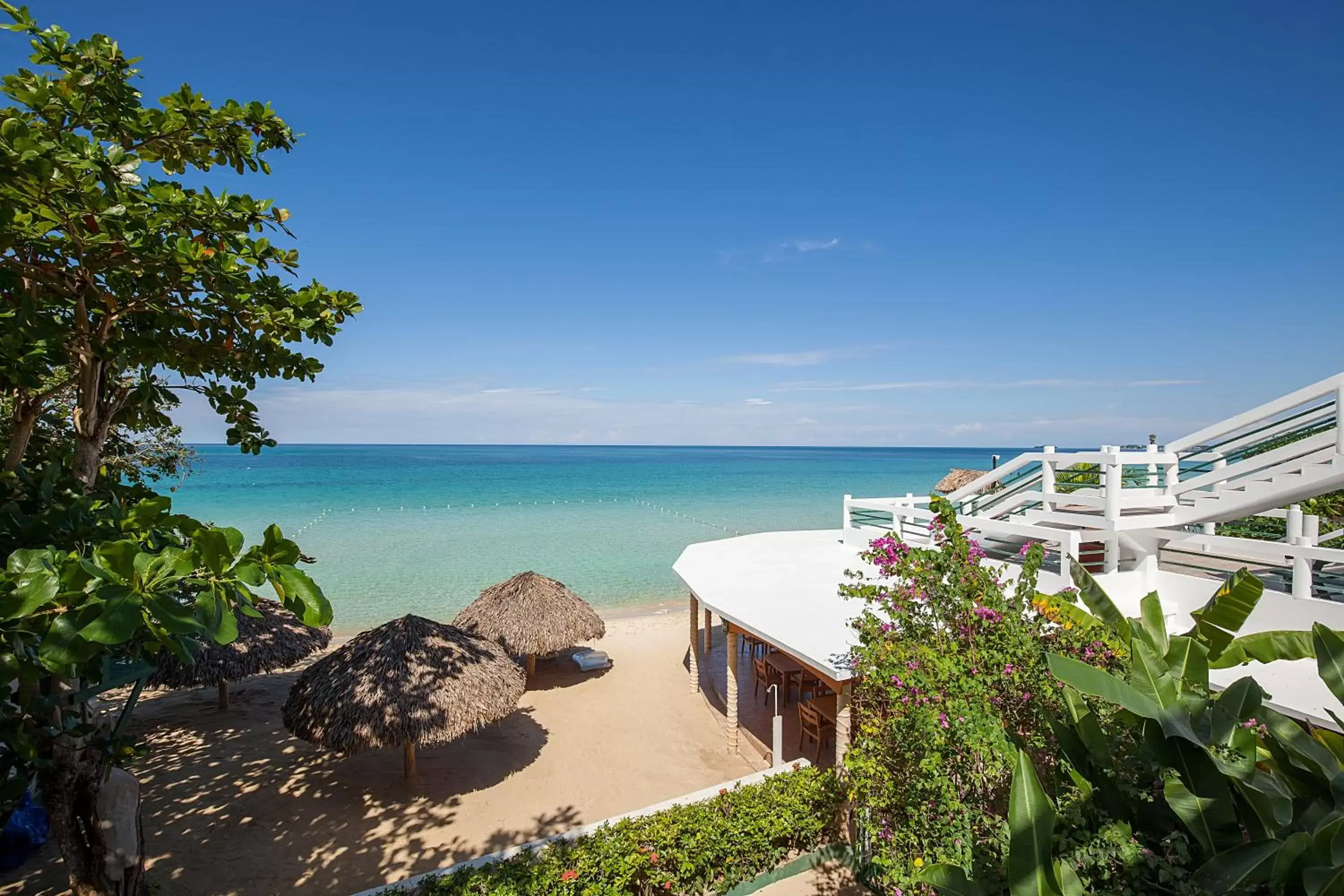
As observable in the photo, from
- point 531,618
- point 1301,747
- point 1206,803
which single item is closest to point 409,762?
point 531,618

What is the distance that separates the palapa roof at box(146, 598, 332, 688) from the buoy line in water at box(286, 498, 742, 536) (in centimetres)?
2252

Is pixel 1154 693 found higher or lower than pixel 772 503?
higher

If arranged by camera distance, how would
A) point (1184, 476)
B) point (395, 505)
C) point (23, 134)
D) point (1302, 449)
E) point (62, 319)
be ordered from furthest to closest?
point (395, 505) → point (1184, 476) → point (1302, 449) → point (62, 319) → point (23, 134)

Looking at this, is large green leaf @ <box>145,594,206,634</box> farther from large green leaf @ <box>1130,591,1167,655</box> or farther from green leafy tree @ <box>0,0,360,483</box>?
large green leaf @ <box>1130,591,1167,655</box>

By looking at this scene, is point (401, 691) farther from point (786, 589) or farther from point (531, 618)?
point (786, 589)

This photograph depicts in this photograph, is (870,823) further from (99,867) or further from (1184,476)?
(1184,476)

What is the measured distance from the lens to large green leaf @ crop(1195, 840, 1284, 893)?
2.29 meters

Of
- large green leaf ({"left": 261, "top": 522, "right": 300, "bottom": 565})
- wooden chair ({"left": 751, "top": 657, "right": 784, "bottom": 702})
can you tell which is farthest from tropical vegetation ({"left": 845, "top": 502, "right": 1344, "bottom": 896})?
wooden chair ({"left": 751, "top": 657, "right": 784, "bottom": 702})

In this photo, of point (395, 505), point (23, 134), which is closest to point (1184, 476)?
point (23, 134)

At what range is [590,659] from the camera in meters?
11.7

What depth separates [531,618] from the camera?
35.2 feet

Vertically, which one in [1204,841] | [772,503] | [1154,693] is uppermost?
[1154,693]

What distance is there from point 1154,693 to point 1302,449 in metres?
5.32

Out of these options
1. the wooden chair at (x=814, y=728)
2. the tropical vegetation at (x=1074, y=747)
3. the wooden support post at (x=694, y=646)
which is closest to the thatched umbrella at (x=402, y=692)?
the wooden support post at (x=694, y=646)
